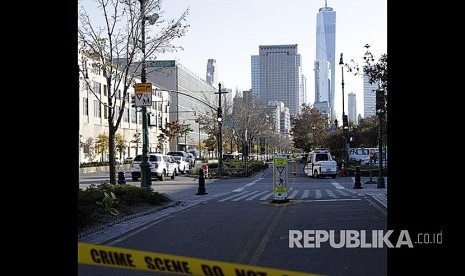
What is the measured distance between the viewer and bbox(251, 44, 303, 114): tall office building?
8844cm

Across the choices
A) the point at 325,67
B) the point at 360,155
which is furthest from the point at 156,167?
the point at 325,67

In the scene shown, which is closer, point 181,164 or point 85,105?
point 181,164

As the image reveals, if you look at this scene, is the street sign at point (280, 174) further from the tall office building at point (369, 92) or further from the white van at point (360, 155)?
the white van at point (360, 155)

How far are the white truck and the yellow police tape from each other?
3388 centimetres

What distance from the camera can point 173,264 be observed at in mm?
4852

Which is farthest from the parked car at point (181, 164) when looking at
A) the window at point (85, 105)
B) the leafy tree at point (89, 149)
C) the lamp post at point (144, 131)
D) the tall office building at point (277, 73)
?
the tall office building at point (277, 73)

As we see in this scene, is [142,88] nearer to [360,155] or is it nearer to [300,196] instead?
[300,196]

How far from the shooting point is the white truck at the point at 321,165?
3844 centimetres

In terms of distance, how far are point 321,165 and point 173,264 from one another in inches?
1353

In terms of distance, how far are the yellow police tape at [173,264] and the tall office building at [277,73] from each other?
72.8 m

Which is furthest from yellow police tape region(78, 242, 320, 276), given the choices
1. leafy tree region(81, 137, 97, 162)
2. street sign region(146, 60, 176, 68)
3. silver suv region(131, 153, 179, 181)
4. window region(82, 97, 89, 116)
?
leafy tree region(81, 137, 97, 162)

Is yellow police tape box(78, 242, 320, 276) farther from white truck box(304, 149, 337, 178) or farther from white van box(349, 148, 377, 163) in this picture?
white van box(349, 148, 377, 163)

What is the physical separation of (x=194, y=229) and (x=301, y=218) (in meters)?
2.94
